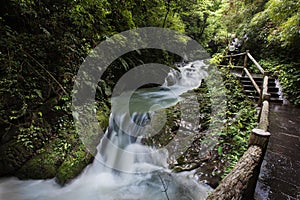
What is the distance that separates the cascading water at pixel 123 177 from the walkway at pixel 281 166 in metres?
1.18

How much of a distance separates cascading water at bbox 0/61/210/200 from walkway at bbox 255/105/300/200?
3.87 ft

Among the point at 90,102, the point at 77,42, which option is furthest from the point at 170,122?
the point at 77,42

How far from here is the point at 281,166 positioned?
2.92m

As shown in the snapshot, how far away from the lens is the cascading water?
371 centimetres

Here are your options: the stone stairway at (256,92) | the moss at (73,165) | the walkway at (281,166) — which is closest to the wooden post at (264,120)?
the walkway at (281,166)

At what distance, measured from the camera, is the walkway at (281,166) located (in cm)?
239

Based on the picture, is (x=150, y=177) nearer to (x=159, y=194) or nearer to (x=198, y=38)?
(x=159, y=194)

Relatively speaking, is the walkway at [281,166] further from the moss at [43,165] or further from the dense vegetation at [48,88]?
the moss at [43,165]

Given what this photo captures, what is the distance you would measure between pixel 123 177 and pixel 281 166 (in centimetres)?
325

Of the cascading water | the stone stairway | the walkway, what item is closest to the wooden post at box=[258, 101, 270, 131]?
the walkway

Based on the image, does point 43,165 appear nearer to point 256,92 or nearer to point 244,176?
point 244,176

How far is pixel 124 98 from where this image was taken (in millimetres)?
7691

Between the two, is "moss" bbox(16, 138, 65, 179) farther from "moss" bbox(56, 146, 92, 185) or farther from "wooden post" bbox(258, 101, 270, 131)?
"wooden post" bbox(258, 101, 270, 131)

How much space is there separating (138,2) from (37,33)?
19.3 feet
